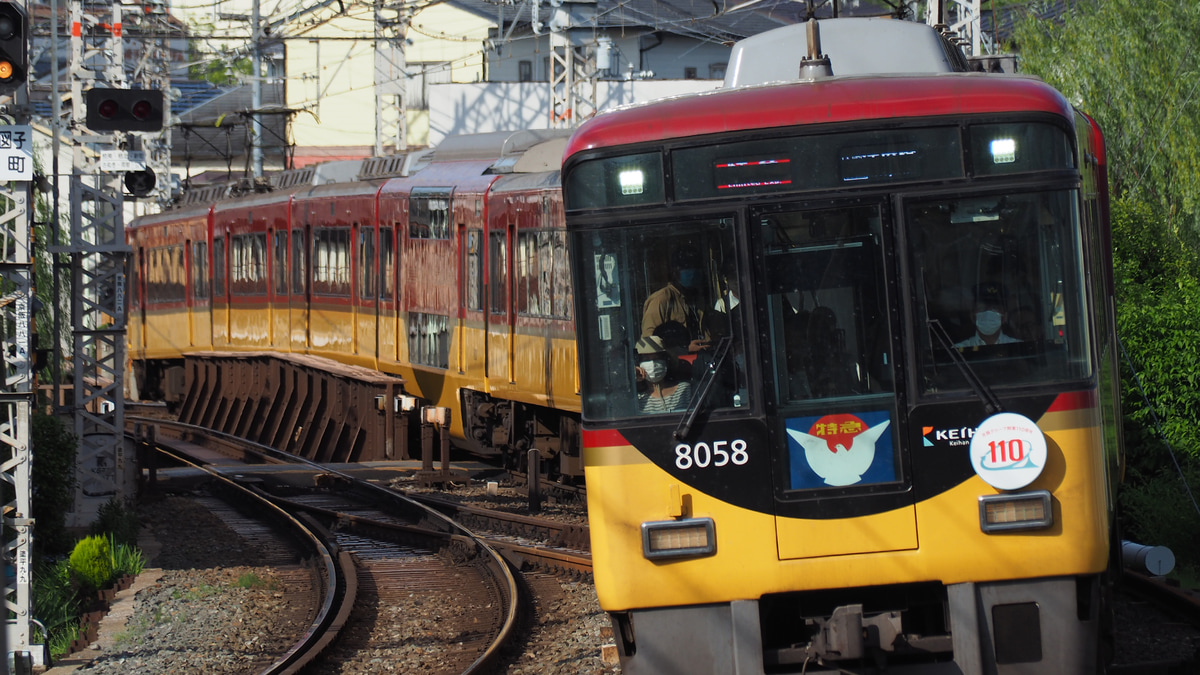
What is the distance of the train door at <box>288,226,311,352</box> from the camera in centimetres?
2066

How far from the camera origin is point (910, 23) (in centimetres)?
916

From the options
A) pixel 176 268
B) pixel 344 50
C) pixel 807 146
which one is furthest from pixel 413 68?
pixel 807 146

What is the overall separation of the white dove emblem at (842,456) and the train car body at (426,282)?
22.1 ft

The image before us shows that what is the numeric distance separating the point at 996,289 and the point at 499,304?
892 centimetres

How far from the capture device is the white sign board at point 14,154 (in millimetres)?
8797

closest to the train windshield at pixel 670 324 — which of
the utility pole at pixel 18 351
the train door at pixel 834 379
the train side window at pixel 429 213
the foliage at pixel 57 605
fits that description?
the train door at pixel 834 379

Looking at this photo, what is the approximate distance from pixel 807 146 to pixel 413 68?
44.8m

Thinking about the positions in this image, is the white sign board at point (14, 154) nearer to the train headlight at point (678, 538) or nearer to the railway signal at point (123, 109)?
the railway signal at point (123, 109)

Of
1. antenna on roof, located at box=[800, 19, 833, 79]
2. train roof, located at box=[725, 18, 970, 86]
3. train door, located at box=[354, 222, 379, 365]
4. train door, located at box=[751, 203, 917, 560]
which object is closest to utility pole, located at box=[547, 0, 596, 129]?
train door, located at box=[354, 222, 379, 365]

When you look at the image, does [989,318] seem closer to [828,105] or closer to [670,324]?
[828,105]

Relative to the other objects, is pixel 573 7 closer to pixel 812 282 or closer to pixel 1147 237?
pixel 1147 237

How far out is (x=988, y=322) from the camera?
19.4ft

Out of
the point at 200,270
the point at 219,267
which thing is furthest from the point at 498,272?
the point at 200,270

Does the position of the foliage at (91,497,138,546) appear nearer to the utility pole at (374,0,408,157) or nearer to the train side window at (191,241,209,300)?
the train side window at (191,241,209,300)
